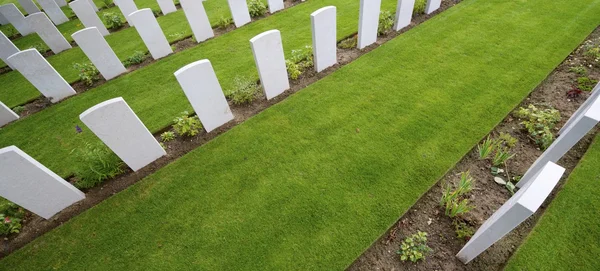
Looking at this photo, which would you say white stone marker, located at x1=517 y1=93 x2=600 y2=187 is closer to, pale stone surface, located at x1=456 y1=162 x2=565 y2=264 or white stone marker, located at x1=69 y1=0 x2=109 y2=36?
pale stone surface, located at x1=456 y1=162 x2=565 y2=264

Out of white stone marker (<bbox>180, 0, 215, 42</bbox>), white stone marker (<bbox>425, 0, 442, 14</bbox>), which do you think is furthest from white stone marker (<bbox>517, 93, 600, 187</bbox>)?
white stone marker (<bbox>180, 0, 215, 42</bbox>)

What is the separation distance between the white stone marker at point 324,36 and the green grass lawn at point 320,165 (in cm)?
32

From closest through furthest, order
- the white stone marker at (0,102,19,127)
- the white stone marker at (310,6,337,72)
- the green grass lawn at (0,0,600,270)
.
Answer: the green grass lawn at (0,0,600,270), the white stone marker at (310,6,337,72), the white stone marker at (0,102,19,127)

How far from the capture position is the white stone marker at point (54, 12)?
8.73 metres

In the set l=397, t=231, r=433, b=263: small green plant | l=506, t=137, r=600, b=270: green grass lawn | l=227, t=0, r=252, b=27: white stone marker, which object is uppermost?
l=227, t=0, r=252, b=27: white stone marker

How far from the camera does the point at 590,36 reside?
570 cm

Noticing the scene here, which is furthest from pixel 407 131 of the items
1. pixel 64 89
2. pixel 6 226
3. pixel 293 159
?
pixel 64 89

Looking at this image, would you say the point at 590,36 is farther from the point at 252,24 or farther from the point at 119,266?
the point at 119,266

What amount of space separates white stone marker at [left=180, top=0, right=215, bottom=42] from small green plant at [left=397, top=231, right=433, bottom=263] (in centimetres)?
641

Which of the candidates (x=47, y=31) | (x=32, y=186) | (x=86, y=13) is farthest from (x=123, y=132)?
(x=86, y=13)

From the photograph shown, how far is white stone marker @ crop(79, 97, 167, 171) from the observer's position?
334 cm

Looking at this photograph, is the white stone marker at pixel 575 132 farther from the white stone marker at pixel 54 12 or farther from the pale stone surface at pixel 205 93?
the white stone marker at pixel 54 12

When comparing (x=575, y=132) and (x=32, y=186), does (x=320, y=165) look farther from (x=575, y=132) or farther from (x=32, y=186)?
(x=32, y=186)

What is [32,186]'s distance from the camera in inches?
131
